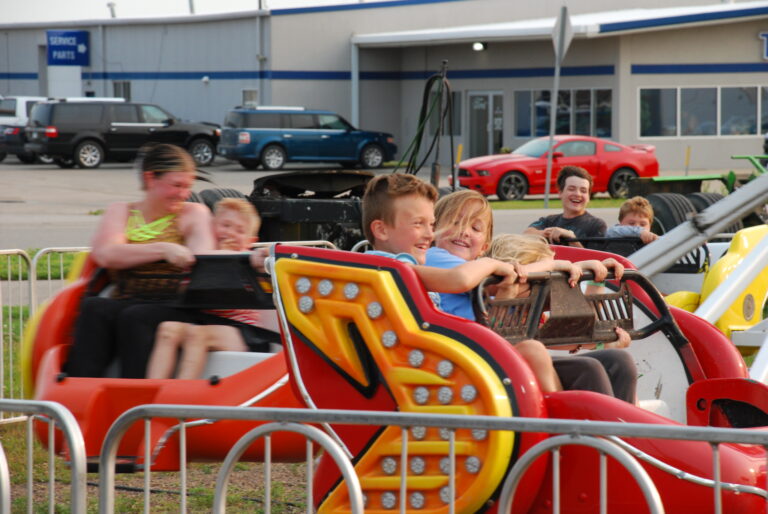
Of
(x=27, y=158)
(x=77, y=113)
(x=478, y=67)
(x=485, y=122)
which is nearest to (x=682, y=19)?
(x=478, y=67)

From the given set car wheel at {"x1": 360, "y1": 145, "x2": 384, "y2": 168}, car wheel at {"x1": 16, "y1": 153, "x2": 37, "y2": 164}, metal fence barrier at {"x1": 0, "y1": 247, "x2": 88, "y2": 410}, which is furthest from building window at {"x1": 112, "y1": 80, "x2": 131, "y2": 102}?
metal fence barrier at {"x1": 0, "y1": 247, "x2": 88, "y2": 410}

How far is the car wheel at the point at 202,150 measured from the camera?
33281mm

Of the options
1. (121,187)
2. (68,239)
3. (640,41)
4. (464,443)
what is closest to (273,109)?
(121,187)

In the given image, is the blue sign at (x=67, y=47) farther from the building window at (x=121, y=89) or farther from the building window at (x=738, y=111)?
the building window at (x=738, y=111)

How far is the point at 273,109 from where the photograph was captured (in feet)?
104

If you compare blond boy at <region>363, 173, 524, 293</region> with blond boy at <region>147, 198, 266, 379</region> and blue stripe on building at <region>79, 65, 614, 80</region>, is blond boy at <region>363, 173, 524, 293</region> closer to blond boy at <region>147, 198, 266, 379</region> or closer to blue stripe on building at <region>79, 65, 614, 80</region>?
blond boy at <region>147, 198, 266, 379</region>

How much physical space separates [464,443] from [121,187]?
936 inches

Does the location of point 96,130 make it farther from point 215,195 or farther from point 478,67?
point 215,195

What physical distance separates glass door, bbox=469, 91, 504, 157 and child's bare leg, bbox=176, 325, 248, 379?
3113cm

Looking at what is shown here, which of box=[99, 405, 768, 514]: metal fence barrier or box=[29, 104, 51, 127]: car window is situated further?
box=[29, 104, 51, 127]: car window

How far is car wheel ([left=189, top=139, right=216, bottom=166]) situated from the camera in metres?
33.3

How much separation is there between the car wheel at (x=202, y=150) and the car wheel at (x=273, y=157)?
7.82ft

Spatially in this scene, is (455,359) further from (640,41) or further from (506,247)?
(640,41)

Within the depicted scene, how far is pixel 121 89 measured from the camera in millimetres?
42844
